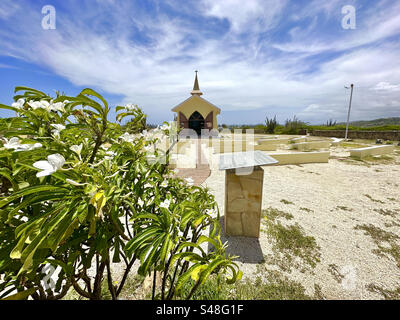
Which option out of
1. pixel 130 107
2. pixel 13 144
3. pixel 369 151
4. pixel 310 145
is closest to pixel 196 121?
pixel 310 145

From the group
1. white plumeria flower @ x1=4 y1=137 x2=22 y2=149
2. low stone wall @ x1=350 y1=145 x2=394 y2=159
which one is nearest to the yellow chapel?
low stone wall @ x1=350 y1=145 x2=394 y2=159

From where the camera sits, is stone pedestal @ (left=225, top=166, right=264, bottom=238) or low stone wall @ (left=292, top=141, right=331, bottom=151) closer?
stone pedestal @ (left=225, top=166, right=264, bottom=238)

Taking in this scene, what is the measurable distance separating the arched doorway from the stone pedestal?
1736 centimetres

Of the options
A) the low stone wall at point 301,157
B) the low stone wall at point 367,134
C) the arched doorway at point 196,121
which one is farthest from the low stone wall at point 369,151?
the arched doorway at point 196,121

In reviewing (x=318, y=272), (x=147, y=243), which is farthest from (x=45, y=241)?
(x=318, y=272)

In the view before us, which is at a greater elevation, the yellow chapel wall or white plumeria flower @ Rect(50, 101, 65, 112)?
the yellow chapel wall

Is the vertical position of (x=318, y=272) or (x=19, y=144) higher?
(x=19, y=144)

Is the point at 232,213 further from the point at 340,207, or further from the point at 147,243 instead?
the point at 340,207

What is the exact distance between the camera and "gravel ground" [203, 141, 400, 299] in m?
2.25

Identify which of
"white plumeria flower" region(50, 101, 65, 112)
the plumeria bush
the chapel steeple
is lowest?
the plumeria bush

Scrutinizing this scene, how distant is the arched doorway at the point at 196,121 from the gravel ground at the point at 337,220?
13.5 m

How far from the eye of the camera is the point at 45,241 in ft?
1.87

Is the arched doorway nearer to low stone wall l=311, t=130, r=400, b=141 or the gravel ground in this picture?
Result: the gravel ground

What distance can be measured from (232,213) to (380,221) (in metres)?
3.28
